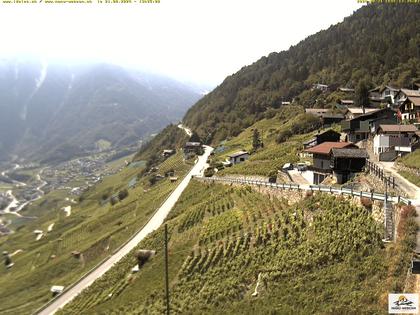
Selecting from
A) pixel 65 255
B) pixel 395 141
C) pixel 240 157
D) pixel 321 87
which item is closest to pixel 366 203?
pixel 395 141

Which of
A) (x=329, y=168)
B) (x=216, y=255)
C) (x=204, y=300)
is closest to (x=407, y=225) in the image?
(x=204, y=300)

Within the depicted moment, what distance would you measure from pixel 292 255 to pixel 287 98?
149067mm

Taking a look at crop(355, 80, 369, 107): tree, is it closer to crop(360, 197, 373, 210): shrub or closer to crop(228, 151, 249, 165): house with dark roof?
crop(228, 151, 249, 165): house with dark roof

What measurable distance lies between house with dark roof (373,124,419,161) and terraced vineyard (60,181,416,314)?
2205 cm

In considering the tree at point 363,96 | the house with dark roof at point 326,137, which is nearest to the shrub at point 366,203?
the house with dark roof at point 326,137

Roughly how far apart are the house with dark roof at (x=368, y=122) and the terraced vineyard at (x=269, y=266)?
35.8 metres

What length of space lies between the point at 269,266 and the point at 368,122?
186 ft

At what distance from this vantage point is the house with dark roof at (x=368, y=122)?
3140 inches

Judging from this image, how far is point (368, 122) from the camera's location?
265 feet

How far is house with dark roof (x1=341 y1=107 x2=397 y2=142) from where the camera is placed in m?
79.8

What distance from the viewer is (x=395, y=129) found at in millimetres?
64000

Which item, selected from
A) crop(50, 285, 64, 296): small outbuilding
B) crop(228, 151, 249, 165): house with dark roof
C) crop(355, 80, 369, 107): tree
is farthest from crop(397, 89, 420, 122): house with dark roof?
crop(50, 285, 64, 296): small outbuilding

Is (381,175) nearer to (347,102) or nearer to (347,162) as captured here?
(347,162)

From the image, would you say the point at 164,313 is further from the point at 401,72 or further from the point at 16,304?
the point at 401,72
